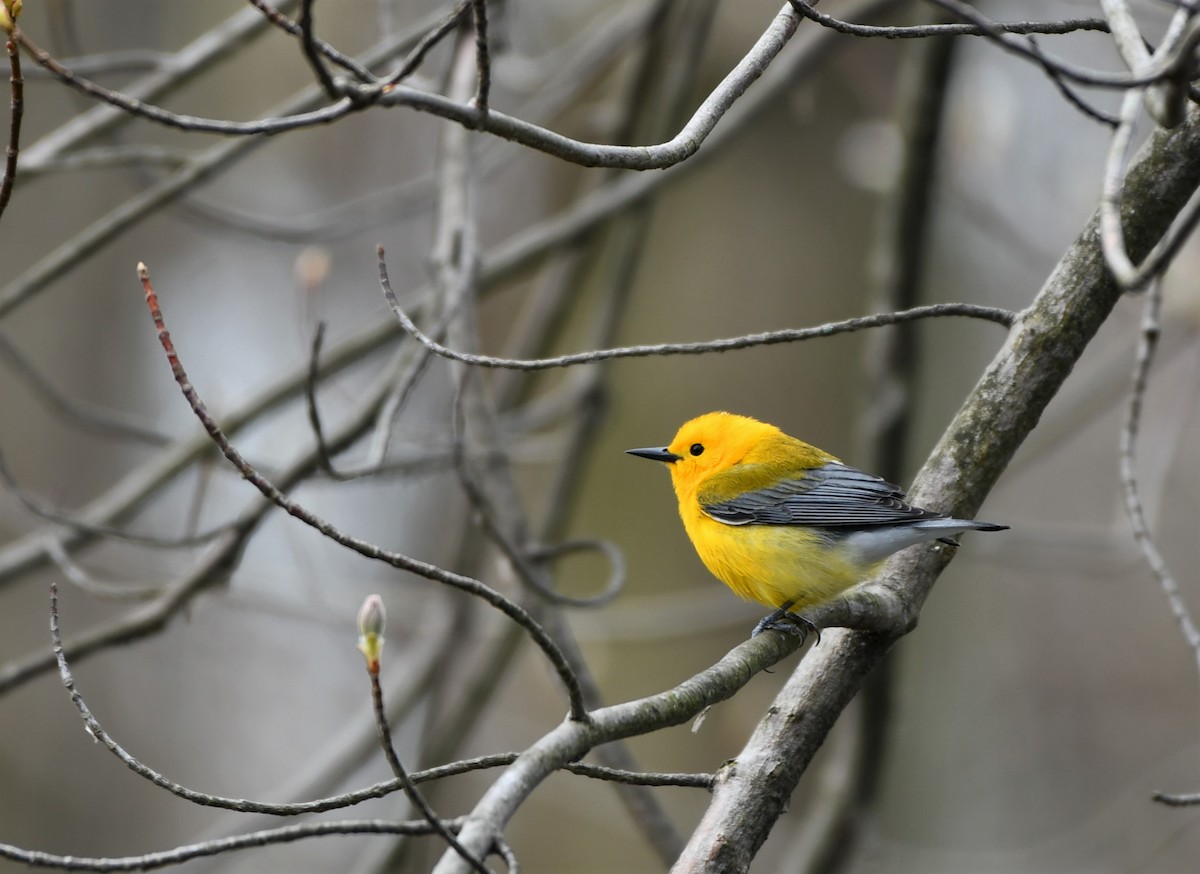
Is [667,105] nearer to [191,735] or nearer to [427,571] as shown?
[427,571]

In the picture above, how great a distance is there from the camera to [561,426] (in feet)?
20.1

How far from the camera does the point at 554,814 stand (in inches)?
259

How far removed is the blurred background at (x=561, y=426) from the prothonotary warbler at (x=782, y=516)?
56 cm

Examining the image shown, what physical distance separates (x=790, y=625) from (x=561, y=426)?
3.86m

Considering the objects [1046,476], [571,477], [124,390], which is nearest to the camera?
[571,477]

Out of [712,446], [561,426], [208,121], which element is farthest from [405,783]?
[561,426]

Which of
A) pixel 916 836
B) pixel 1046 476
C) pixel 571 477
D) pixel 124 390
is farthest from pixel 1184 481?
pixel 124 390

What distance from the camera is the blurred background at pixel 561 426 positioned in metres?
4.20

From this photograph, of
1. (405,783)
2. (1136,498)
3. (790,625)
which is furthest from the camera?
(790,625)

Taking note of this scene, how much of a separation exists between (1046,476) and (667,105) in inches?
222

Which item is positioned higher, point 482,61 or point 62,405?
point 62,405

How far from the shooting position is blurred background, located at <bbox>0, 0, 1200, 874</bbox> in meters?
4.20

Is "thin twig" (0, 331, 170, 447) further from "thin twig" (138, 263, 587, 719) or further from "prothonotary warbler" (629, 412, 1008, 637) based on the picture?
"thin twig" (138, 263, 587, 719)

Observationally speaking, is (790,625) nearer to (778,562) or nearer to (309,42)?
(778,562)
